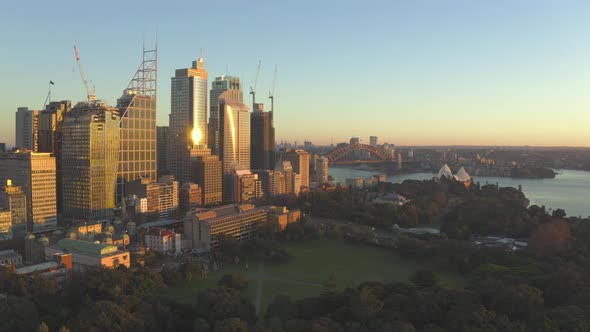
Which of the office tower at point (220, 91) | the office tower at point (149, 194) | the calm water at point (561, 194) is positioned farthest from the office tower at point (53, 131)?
the calm water at point (561, 194)

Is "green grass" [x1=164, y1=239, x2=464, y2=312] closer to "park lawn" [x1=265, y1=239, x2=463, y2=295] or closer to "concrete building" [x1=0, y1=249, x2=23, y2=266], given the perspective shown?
"park lawn" [x1=265, y1=239, x2=463, y2=295]

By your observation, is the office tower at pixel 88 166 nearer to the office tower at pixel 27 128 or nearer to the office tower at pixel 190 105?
the office tower at pixel 27 128

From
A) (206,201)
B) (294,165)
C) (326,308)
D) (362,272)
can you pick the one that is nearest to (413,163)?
(294,165)

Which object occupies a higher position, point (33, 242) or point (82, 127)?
point (82, 127)

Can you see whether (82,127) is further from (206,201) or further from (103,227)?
(206,201)

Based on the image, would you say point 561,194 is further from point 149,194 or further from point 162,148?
point 162,148

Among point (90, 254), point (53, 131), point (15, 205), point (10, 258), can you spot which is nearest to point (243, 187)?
point (53, 131)
